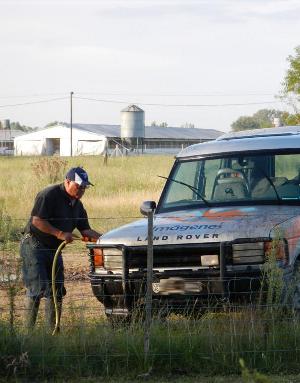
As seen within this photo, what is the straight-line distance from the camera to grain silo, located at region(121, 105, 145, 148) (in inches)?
3642

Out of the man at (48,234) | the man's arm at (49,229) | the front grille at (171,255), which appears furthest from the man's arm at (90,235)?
the front grille at (171,255)

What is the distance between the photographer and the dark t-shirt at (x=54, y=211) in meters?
8.99

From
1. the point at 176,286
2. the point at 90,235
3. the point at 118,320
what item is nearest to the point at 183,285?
the point at 176,286

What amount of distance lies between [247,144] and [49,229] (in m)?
2.38

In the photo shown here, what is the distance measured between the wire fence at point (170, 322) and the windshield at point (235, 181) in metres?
1.28

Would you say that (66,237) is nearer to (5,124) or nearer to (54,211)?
(54,211)

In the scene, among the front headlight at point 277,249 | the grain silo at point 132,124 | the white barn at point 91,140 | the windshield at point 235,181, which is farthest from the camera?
the white barn at point 91,140

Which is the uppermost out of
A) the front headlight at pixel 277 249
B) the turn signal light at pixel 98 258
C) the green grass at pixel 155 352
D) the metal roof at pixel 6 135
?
the metal roof at pixel 6 135

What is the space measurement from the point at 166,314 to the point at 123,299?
432mm

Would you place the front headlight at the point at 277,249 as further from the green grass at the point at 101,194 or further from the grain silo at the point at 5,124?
the grain silo at the point at 5,124

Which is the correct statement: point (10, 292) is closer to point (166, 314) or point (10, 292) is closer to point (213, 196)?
point (166, 314)

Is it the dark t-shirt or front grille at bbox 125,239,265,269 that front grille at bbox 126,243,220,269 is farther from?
the dark t-shirt

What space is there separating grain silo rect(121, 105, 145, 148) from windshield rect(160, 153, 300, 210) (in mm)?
82406

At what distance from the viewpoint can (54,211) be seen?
9.03 meters
